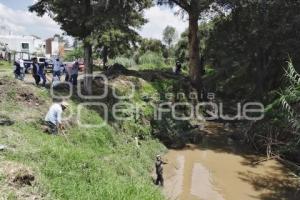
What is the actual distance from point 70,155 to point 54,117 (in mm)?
2467

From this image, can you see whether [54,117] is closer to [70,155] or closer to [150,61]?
[70,155]

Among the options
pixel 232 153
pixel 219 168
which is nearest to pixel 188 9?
pixel 232 153

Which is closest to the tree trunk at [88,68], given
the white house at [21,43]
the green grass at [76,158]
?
the green grass at [76,158]

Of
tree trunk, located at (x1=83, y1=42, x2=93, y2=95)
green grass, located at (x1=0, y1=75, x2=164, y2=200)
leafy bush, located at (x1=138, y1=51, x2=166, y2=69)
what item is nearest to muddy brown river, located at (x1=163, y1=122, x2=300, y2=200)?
green grass, located at (x1=0, y1=75, x2=164, y2=200)

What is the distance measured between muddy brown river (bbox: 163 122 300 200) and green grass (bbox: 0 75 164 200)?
5.56 feet

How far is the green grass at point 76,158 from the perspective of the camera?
31.8ft

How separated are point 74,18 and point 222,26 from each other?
1347cm

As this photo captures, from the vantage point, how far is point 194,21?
1193 inches

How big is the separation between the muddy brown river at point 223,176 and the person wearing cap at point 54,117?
15.7 ft

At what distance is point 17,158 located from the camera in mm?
10164

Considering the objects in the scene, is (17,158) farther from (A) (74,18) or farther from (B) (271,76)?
(B) (271,76)

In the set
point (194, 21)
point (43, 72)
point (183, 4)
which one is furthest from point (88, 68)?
point (194, 21)

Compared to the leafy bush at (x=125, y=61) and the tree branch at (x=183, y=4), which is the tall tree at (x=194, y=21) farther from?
the leafy bush at (x=125, y=61)

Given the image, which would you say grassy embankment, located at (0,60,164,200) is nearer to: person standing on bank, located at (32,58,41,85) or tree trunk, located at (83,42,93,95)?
person standing on bank, located at (32,58,41,85)
